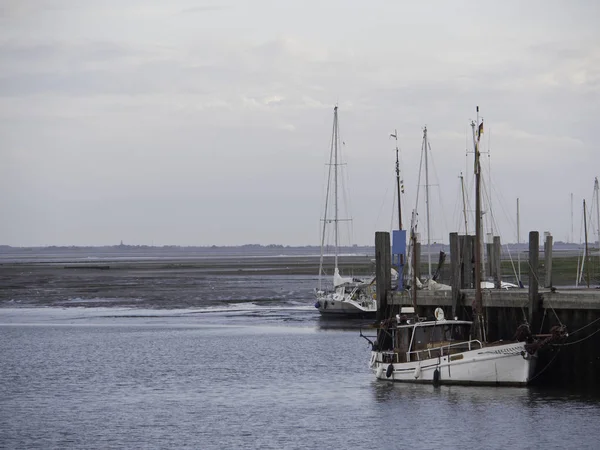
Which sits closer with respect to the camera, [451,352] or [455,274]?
[451,352]

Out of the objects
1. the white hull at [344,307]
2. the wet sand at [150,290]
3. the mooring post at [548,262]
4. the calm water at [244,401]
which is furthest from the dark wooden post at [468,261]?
the wet sand at [150,290]

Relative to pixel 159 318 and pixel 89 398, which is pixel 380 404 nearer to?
pixel 89 398

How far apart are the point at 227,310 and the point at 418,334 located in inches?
1815

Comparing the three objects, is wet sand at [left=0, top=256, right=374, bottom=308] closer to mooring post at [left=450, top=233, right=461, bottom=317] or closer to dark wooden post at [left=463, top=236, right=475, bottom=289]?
dark wooden post at [left=463, top=236, right=475, bottom=289]

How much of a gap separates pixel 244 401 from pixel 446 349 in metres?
8.29

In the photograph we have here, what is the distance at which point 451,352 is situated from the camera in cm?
4438

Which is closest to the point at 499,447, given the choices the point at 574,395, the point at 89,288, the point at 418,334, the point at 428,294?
the point at 574,395

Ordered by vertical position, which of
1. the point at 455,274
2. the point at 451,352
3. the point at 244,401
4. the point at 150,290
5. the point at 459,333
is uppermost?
the point at 455,274

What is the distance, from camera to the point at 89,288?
124 meters

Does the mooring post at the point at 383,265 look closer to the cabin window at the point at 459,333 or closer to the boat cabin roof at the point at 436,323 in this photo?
the boat cabin roof at the point at 436,323

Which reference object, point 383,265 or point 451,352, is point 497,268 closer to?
point 383,265

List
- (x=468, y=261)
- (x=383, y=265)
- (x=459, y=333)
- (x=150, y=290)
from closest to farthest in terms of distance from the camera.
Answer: (x=459, y=333), (x=468, y=261), (x=383, y=265), (x=150, y=290)

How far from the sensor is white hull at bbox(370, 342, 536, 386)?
42.2m

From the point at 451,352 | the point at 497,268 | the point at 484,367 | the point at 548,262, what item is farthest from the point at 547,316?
the point at 497,268
